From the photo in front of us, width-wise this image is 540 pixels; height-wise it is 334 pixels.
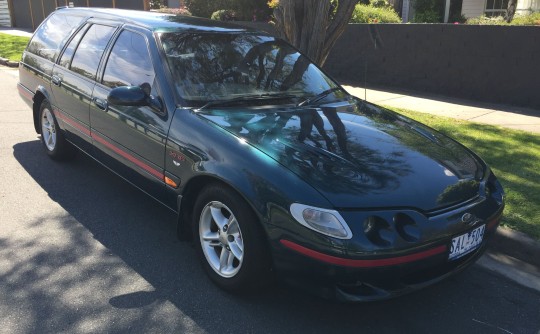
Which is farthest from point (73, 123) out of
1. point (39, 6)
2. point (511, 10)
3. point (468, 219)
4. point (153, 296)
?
point (39, 6)

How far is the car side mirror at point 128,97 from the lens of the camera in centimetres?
366

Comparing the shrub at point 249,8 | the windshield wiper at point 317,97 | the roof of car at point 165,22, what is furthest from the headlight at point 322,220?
the shrub at point 249,8

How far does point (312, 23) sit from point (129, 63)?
3.00 m

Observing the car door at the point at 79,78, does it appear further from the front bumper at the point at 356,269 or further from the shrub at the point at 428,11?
the shrub at the point at 428,11

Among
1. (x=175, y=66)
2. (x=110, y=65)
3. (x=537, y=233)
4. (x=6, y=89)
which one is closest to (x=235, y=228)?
(x=175, y=66)

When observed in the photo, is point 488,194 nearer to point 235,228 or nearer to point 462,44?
point 235,228

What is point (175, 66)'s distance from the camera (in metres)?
3.85

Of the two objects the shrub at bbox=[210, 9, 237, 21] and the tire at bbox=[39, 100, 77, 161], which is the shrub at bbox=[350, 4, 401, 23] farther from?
the tire at bbox=[39, 100, 77, 161]

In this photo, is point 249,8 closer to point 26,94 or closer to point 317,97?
point 26,94

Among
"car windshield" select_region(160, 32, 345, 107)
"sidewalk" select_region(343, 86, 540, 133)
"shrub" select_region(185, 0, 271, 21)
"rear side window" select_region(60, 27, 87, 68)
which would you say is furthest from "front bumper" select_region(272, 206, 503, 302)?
"shrub" select_region(185, 0, 271, 21)

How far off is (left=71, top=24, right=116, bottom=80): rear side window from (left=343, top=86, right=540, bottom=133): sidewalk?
5455 millimetres

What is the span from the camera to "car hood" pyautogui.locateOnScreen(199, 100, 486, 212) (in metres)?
2.88

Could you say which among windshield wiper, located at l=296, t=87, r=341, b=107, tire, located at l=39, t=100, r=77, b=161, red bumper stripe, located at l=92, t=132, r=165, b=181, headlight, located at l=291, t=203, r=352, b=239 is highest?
windshield wiper, located at l=296, t=87, r=341, b=107

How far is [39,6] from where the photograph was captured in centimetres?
2586
